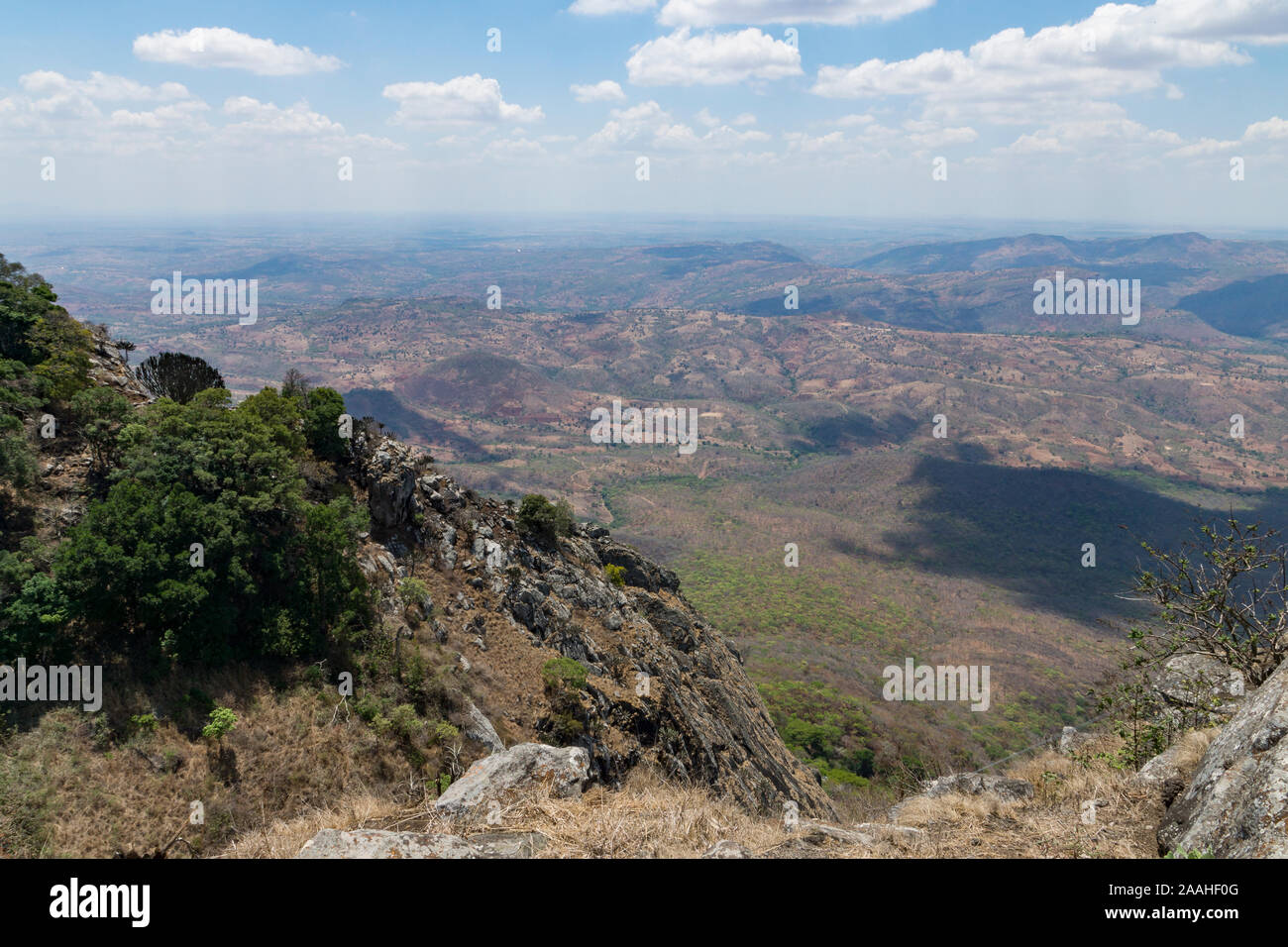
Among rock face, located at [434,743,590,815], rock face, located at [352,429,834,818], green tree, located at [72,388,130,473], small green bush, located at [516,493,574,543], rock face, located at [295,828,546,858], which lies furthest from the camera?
small green bush, located at [516,493,574,543]

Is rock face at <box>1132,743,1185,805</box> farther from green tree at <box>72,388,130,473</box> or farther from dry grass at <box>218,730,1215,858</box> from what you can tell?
green tree at <box>72,388,130,473</box>

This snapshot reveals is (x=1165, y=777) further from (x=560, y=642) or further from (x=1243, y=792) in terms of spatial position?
(x=560, y=642)

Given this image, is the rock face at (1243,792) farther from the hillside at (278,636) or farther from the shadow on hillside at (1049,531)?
the shadow on hillside at (1049,531)

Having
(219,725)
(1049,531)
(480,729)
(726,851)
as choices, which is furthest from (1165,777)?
(1049,531)

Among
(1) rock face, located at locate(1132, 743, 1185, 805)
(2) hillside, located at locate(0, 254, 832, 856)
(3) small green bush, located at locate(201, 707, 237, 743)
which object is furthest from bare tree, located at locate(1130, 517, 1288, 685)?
(3) small green bush, located at locate(201, 707, 237, 743)

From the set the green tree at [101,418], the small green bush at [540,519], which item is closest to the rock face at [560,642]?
the small green bush at [540,519]
